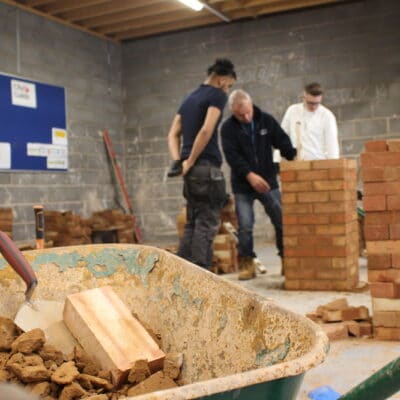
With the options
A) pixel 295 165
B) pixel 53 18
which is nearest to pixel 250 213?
pixel 295 165

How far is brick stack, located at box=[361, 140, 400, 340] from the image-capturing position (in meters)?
2.81

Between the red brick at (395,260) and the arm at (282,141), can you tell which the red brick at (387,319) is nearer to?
the red brick at (395,260)

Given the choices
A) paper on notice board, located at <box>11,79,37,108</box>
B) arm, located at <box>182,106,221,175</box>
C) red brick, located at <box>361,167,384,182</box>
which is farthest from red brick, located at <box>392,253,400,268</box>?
paper on notice board, located at <box>11,79,37,108</box>

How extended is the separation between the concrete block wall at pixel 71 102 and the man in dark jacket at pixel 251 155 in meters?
3.32

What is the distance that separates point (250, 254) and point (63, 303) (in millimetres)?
2847

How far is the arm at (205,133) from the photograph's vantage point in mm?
3779

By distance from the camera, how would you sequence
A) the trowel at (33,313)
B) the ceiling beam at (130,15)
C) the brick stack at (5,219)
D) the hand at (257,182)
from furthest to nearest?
the ceiling beam at (130,15), the brick stack at (5,219), the hand at (257,182), the trowel at (33,313)

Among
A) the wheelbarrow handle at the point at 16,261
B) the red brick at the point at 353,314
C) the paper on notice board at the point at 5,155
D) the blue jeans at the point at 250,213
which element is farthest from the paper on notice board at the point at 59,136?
the wheelbarrow handle at the point at 16,261

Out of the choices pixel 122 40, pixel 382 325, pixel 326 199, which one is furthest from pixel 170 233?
pixel 382 325

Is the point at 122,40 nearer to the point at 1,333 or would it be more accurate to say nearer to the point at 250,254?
the point at 250,254

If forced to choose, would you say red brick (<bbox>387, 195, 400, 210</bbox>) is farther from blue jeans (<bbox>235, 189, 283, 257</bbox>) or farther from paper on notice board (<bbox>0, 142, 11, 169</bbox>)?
paper on notice board (<bbox>0, 142, 11, 169</bbox>)

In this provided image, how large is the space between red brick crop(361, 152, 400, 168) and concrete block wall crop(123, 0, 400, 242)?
4.54 metres

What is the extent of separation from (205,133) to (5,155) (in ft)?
12.3

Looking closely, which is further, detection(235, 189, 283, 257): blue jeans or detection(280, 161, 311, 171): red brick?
detection(235, 189, 283, 257): blue jeans
